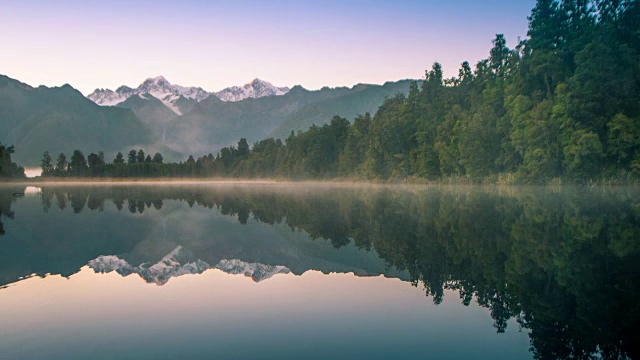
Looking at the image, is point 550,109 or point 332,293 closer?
point 332,293

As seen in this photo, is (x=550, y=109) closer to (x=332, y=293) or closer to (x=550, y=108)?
(x=550, y=108)

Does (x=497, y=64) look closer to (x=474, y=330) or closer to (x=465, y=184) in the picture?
(x=465, y=184)

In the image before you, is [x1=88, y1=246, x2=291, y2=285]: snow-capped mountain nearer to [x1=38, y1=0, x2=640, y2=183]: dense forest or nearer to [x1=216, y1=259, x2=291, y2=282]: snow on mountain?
[x1=216, y1=259, x2=291, y2=282]: snow on mountain

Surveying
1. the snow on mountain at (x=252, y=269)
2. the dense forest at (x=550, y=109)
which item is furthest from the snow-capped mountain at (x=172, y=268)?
the dense forest at (x=550, y=109)

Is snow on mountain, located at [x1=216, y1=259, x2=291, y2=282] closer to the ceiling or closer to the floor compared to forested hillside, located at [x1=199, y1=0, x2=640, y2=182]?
closer to the floor

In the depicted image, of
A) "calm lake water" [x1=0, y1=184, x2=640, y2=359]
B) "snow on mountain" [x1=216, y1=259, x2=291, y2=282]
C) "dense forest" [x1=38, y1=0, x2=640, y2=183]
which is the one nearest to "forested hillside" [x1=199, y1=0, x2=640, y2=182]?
"dense forest" [x1=38, y1=0, x2=640, y2=183]

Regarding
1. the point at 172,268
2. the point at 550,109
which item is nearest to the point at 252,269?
the point at 172,268

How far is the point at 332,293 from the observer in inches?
518

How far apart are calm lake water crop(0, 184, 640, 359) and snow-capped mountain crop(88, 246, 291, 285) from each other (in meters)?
0.08

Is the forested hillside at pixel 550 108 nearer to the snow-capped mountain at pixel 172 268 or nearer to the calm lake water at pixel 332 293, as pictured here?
the calm lake water at pixel 332 293

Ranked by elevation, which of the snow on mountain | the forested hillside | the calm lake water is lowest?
the snow on mountain

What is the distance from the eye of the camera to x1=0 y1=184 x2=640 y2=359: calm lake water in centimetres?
886

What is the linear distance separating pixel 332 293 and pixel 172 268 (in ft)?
20.9

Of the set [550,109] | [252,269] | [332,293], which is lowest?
[252,269]
